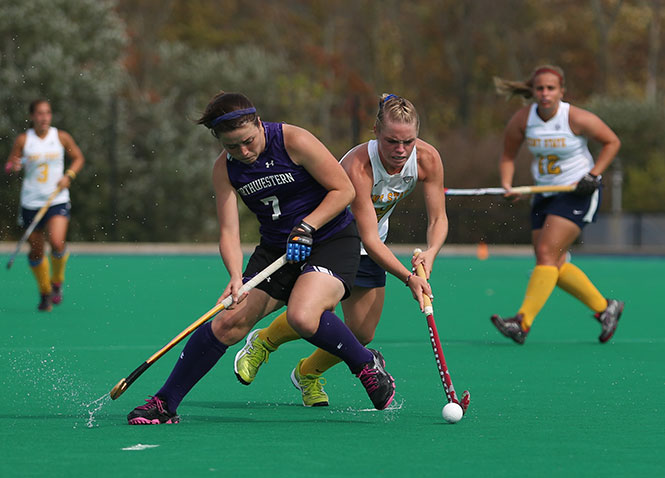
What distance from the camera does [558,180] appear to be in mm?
8469

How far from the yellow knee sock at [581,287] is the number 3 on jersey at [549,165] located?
0.65m

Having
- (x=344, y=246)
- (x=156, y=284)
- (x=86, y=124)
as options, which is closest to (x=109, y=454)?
(x=344, y=246)

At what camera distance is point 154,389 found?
5969mm

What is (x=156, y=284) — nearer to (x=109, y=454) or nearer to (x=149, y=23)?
(x=109, y=454)

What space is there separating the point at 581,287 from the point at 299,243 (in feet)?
12.5

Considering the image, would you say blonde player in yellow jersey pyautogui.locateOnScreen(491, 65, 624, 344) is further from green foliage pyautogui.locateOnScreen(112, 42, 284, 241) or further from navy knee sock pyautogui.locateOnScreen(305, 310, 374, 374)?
green foliage pyautogui.locateOnScreen(112, 42, 284, 241)

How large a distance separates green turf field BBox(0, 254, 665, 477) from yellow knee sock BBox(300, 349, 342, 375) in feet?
0.58

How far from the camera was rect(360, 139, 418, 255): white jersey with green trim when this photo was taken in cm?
542

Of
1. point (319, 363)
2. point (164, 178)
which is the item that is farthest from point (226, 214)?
point (164, 178)

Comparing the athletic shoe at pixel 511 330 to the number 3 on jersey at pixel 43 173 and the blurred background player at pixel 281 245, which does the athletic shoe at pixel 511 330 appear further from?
the number 3 on jersey at pixel 43 173

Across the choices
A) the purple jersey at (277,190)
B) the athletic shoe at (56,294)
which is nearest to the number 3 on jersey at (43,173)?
the athletic shoe at (56,294)

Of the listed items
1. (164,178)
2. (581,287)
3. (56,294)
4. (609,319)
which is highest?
(581,287)

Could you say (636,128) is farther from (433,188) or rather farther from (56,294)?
(433,188)

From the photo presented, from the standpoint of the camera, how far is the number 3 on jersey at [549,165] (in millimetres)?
8492
